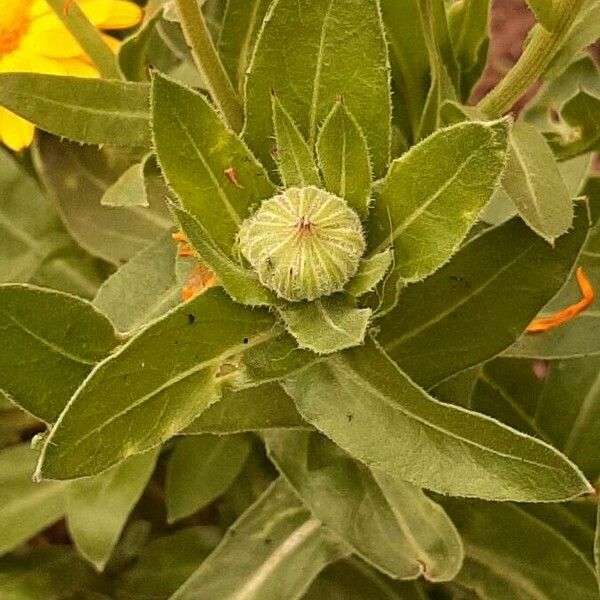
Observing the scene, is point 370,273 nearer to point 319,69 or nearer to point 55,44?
point 319,69

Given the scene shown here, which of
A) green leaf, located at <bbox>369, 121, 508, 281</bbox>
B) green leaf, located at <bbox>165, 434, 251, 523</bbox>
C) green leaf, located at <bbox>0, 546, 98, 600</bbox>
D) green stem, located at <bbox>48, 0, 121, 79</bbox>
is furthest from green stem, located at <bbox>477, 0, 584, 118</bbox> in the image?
green leaf, located at <bbox>0, 546, 98, 600</bbox>

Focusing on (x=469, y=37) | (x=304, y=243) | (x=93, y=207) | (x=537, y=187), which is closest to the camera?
(x=304, y=243)

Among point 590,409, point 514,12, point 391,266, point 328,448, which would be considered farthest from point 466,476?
point 514,12

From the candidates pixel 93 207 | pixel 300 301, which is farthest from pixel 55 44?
pixel 300 301

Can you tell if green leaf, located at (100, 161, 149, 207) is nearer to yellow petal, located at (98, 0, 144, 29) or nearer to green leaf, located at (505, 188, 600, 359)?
yellow petal, located at (98, 0, 144, 29)

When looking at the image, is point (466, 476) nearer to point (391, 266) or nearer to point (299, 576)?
point (391, 266)
